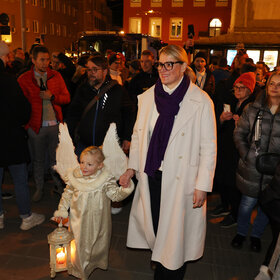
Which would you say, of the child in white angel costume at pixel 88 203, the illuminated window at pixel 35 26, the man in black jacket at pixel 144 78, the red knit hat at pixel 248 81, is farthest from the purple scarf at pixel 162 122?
the illuminated window at pixel 35 26

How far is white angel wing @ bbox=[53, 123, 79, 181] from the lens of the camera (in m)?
3.39

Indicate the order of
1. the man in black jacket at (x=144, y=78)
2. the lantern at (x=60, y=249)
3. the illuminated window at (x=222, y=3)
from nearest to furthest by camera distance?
the lantern at (x=60, y=249), the man in black jacket at (x=144, y=78), the illuminated window at (x=222, y=3)

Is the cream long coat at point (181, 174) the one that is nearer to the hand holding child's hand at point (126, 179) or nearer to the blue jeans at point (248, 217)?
the hand holding child's hand at point (126, 179)

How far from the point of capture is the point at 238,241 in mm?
4117

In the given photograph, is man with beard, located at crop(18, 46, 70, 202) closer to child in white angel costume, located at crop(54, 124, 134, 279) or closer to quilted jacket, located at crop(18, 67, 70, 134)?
quilted jacket, located at crop(18, 67, 70, 134)

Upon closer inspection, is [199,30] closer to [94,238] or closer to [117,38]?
[117,38]

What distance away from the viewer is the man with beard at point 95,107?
4.00 m

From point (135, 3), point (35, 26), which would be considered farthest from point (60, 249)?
point (35, 26)

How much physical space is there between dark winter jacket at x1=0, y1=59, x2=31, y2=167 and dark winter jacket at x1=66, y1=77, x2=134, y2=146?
23.9 inches

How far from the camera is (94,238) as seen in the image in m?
3.21

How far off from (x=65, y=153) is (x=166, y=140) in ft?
3.80

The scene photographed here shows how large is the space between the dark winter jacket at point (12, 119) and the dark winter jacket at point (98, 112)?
1.99 feet

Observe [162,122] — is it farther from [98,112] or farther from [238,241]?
[238,241]

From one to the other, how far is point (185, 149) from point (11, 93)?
91.7 inches
